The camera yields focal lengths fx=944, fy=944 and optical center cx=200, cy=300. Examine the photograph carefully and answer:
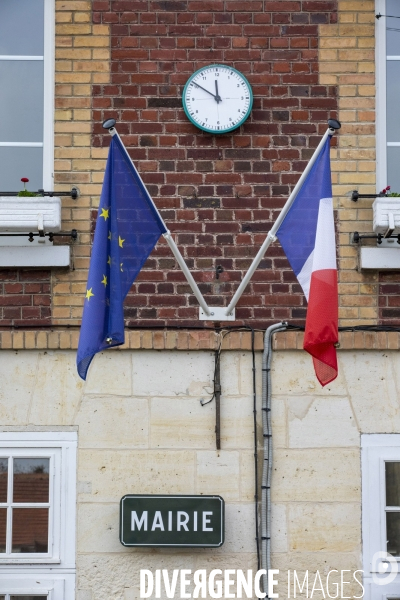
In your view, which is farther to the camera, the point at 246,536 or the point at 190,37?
the point at 190,37

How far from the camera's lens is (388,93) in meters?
6.75

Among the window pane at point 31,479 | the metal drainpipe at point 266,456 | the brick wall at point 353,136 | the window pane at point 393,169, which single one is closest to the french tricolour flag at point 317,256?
the metal drainpipe at point 266,456

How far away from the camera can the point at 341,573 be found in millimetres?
6188

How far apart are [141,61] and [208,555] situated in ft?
11.2

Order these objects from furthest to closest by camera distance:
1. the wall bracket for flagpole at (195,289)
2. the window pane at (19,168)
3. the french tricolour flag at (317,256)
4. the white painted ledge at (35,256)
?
the window pane at (19,168) < the white painted ledge at (35,256) < the wall bracket for flagpole at (195,289) < the french tricolour flag at (317,256)

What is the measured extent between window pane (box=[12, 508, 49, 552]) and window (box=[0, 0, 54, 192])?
2.22 metres

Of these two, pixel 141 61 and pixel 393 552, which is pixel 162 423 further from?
pixel 141 61

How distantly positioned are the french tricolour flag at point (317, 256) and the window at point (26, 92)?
75.4 inches

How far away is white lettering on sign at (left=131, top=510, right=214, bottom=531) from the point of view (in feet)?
20.1

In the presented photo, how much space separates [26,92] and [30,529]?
303 centimetres

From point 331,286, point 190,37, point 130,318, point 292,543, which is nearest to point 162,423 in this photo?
point 130,318

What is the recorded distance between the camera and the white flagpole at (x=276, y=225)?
5.62m

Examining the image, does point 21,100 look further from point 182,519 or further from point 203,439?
point 182,519

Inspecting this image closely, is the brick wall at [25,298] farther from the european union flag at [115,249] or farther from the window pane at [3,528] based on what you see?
the window pane at [3,528]
